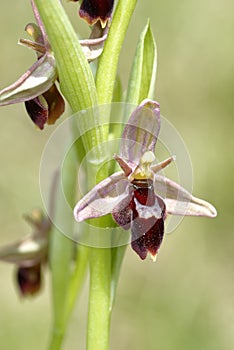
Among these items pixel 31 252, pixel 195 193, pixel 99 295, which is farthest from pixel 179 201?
pixel 195 193

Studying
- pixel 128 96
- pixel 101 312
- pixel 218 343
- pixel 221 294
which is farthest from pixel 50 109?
pixel 221 294

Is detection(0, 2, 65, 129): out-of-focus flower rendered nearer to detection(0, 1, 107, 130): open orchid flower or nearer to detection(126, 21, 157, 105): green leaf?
detection(0, 1, 107, 130): open orchid flower

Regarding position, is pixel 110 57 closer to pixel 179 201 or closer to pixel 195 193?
pixel 179 201

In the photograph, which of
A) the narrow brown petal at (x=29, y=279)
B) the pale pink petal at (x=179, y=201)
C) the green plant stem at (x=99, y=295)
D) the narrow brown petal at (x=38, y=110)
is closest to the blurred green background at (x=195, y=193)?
the narrow brown petal at (x=29, y=279)

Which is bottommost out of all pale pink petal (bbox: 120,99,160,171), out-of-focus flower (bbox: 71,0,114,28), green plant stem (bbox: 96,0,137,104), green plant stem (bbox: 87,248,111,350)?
green plant stem (bbox: 87,248,111,350)

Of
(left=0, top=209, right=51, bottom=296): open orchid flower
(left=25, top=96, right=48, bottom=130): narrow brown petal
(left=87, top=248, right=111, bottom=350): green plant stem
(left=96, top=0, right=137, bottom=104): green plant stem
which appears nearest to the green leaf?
(left=96, top=0, right=137, bottom=104): green plant stem

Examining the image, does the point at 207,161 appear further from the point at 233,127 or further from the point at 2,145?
the point at 2,145
